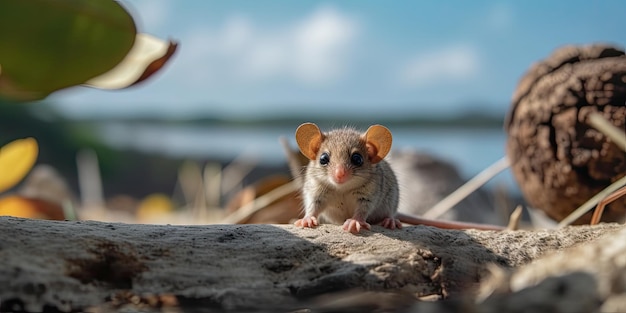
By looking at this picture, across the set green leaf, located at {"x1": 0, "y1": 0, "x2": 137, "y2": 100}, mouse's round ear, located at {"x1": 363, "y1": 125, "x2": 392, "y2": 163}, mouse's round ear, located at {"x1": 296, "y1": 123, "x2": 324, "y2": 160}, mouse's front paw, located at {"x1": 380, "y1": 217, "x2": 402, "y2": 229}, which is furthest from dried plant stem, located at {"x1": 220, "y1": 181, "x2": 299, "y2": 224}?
green leaf, located at {"x1": 0, "y1": 0, "x2": 137, "y2": 100}

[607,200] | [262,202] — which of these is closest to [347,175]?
[262,202]

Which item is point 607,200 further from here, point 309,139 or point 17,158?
point 17,158

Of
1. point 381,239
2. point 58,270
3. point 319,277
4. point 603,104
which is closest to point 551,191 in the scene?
point 603,104

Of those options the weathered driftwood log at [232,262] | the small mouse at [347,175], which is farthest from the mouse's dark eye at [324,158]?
the weathered driftwood log at [232,262]

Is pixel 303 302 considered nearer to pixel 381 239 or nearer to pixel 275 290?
pixel 275 290

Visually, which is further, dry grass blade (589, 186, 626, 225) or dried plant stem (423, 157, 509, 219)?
dried plant stem (423, 157, 509, 219)

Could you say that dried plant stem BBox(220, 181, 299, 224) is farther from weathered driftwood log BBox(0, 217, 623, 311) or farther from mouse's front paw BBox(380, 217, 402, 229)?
weathered driftwood log BBox(0, 217, 623, 311)

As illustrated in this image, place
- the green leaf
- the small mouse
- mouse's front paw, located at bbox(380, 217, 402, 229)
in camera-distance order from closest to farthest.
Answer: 1. the green leaf
2. mouse's front paw, located at bbox(380, 217, 402, 229)
3. the small mouse
